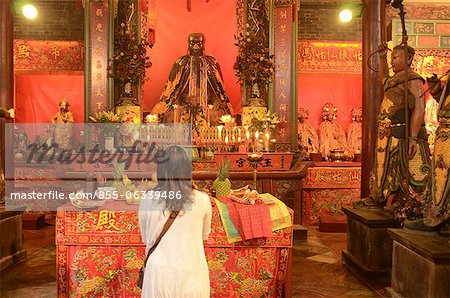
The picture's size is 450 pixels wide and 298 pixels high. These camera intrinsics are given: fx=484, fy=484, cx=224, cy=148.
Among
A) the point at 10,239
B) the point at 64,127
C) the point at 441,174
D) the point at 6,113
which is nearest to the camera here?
the point at 441,174

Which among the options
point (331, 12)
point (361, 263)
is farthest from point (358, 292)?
point (331, 12)

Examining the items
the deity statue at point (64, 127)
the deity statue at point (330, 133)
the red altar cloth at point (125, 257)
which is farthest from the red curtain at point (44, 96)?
the red altar cloth at point (125, 257)

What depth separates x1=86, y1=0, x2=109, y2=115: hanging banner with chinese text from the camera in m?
8.39

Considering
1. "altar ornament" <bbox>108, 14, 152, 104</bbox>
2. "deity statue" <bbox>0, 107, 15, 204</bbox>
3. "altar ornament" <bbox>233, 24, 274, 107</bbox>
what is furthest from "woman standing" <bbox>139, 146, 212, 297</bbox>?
"altar ornament" <bbox>108, 14, 152, 104</bbox>

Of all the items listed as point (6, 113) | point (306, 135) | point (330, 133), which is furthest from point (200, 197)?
point (330, 133)

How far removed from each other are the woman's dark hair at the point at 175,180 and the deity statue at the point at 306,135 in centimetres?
773

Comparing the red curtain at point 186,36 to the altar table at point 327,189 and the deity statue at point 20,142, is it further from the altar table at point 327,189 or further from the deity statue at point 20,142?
the altar table at point 327,189

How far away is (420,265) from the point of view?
3.36 metres

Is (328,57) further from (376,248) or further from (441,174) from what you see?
(441,174)

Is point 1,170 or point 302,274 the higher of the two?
point 1,170

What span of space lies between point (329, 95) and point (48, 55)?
20.6 ft

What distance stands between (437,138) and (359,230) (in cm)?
179

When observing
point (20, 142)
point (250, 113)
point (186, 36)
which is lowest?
point (20, 142)

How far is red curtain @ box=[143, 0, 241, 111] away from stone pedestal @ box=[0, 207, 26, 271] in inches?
212
